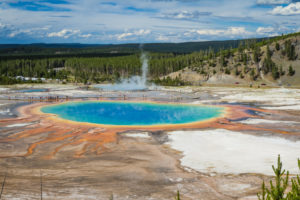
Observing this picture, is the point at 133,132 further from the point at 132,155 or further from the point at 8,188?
the point at 8,188

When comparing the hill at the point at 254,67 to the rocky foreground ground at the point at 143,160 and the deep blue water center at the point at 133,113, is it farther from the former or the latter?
the rocky foreground ground at the point at 143,160

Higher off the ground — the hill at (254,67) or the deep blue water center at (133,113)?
the hill at (254,67)

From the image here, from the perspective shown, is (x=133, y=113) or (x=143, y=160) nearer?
(x=143, y=160)

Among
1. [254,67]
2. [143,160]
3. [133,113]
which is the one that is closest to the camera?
[143,160]

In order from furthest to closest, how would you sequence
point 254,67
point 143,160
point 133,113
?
point 254,67 < point 133,113 < point 143,160

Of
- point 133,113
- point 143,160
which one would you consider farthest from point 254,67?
point 143,160

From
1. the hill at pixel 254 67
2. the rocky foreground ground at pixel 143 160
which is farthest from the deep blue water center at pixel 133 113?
the hill at pixel 254 67

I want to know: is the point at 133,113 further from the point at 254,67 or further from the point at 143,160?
the point at 254,67

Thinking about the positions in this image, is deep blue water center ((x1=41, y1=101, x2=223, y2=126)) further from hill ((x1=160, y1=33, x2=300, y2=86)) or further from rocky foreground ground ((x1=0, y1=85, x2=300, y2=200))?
hill ((x1=160, y1=33, x2=300, y2=86))

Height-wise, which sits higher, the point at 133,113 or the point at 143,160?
the point at 133,113
